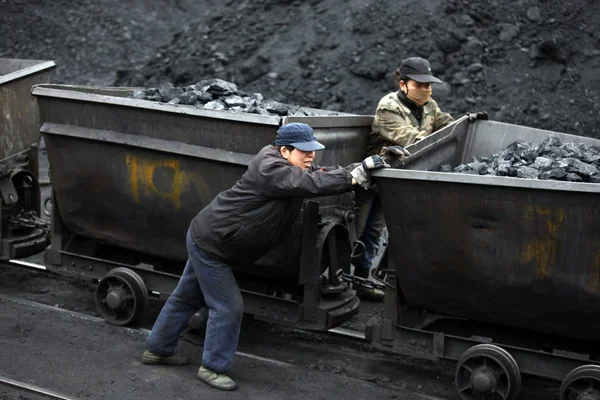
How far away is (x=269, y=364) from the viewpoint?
255 inches

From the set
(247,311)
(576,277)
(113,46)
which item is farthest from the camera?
(113,46)

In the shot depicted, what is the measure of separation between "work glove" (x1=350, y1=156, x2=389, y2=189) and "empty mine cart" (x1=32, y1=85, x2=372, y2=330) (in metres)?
0.78

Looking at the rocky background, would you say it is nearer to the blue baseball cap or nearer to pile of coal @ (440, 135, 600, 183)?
pile of coal @ (440, 135, 600, 183)

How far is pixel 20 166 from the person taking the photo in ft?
26.2

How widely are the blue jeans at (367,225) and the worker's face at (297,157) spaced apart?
193 centimetres

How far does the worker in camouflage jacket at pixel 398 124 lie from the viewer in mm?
6992

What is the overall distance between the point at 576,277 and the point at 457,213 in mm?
792

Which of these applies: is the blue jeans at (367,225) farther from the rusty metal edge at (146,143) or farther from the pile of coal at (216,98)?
the rusty metal edge at (146,143)

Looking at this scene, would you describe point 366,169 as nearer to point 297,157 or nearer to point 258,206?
point 297,157

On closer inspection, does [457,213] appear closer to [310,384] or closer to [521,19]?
[310,384]

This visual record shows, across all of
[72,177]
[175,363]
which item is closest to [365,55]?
[72,177]

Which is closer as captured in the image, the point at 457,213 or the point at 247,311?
the point at 457,213

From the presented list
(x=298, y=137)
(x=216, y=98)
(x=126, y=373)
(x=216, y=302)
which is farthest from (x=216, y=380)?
(x=216, y=98)

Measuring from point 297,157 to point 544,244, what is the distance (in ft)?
5.39
